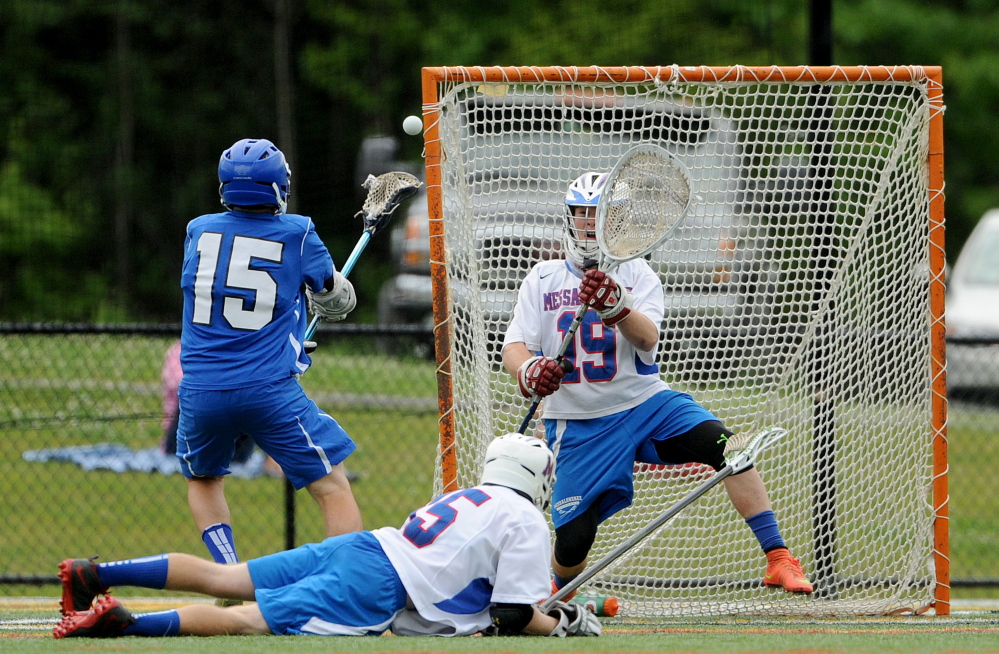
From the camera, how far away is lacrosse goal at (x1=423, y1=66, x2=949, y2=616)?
5223mm

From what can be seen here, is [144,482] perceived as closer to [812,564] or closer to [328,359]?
[328,359]

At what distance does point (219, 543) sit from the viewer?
4711 millimetres

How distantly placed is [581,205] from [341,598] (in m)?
1.72

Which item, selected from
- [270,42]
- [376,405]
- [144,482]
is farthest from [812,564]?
[270,42]

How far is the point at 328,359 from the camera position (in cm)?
702

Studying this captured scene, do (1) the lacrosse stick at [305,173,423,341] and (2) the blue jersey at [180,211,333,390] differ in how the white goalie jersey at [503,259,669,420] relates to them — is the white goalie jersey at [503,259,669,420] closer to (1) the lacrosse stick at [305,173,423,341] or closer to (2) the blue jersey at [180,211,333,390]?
(1) the lacrosse stick at [305,173,423,341]

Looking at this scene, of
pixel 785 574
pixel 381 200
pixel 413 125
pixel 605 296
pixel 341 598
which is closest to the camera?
pixel 341 598

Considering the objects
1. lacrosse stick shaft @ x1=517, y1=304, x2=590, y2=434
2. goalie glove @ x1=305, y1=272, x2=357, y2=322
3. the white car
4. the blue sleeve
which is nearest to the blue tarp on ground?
goalie glove @ x1=305, y1=272, x2=357, y2=322

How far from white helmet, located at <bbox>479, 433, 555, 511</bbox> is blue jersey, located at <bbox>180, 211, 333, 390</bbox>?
0.92m

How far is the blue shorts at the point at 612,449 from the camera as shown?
476cm

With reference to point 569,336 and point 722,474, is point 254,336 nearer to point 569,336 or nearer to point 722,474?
point 569,336

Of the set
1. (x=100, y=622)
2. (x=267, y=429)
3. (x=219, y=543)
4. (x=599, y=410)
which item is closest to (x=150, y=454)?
(x=219, y=543)

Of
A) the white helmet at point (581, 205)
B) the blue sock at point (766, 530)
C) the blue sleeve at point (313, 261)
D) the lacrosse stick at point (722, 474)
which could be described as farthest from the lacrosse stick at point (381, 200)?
the blue sock at point (766, 530)

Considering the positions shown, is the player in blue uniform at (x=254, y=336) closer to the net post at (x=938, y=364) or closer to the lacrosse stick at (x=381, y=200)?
the lacrosse stick at (x=381, y=200)
